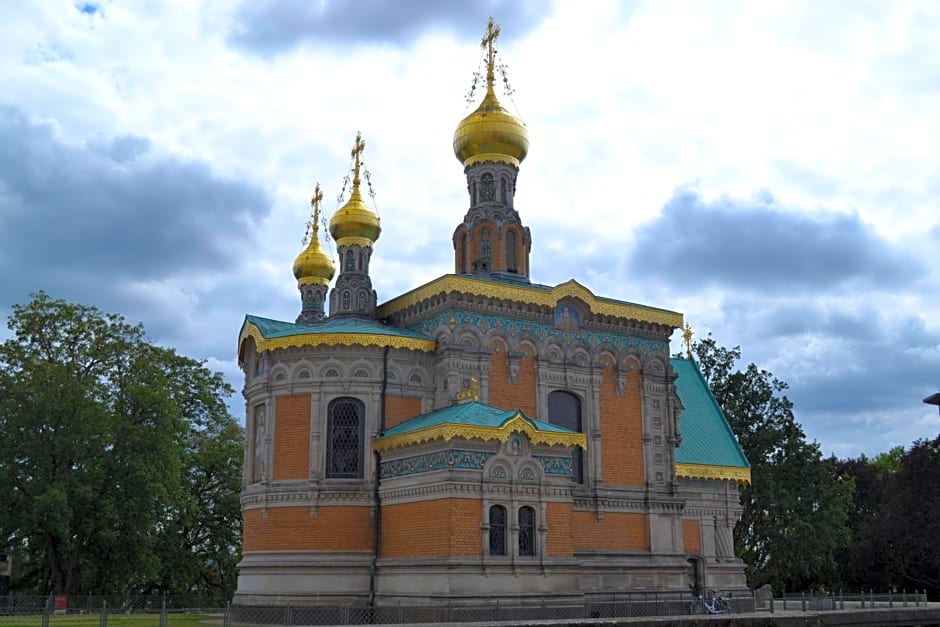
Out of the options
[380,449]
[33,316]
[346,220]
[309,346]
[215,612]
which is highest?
[346,220]

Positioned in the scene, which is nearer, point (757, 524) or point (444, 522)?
point (444, 522)

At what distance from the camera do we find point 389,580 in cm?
2133

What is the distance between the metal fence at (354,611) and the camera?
Result: 19281mm

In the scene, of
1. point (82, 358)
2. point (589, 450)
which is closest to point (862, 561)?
point (589, 450)

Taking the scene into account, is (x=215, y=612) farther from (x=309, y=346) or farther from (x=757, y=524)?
(x=757, y=524)

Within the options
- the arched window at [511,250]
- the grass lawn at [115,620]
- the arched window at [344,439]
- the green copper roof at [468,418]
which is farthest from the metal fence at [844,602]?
the grass lawn at [115,620]

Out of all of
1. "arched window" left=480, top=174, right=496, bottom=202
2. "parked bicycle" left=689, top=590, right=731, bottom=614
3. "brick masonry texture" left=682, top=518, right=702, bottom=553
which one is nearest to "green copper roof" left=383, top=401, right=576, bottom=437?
"parked bicycle" left=689, top=590, right=731, bottom=614

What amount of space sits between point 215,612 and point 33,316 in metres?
11.8

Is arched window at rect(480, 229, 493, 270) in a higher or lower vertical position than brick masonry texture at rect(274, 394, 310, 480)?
higher

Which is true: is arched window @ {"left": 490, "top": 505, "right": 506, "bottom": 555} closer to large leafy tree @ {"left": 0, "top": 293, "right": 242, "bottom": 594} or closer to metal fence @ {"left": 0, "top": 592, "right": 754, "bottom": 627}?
metal fence @ {"left": 0, "top": 592, "right": 754, "bottom": 627}

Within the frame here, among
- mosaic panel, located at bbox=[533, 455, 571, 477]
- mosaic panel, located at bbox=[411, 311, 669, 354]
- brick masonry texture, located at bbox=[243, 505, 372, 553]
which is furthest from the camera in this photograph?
mosaic panel, located at bbox=[411, 311, 669, 354]

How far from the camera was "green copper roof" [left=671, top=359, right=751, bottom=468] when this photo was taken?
2919 cm

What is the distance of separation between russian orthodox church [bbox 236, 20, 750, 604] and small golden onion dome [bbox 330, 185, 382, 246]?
56mm

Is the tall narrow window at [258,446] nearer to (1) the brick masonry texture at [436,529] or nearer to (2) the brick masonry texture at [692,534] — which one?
(1) the brick masonry texture at [436,529]
